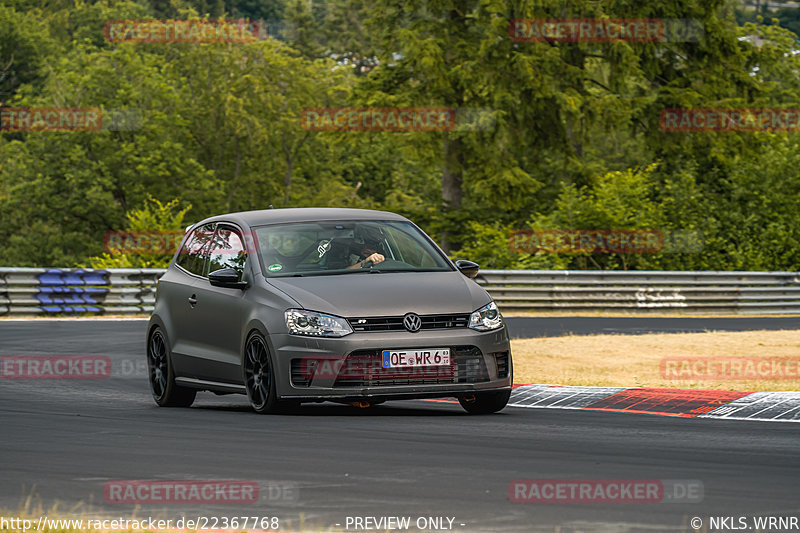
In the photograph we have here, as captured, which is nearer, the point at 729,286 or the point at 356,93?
the point at 729,286

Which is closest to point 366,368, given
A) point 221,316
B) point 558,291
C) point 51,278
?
point 221,316

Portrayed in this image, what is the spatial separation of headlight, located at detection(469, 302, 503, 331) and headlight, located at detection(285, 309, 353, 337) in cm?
99

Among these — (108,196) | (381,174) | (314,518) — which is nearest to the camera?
(314,518)

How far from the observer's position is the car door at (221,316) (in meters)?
11.0

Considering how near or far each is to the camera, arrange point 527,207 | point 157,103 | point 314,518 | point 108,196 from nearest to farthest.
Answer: point 314,518
point 527,207
point 108,196
point 157,103

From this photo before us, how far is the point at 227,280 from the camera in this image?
1088cm

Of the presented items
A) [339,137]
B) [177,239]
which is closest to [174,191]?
[339,137]

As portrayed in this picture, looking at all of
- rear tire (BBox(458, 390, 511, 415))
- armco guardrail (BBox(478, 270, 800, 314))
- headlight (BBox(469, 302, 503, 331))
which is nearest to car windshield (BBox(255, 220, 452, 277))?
headlight (BBox(469, 302, 503, 331))

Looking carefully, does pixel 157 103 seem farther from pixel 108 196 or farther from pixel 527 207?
pixel 527 207

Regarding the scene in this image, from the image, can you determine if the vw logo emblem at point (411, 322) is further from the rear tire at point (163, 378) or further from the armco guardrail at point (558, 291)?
the armco guardrail at point (558, 291)

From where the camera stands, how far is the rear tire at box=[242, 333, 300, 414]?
10320mm

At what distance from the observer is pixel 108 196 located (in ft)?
214

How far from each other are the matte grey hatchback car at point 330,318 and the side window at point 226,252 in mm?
15

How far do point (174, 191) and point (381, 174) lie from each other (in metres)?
17.4
